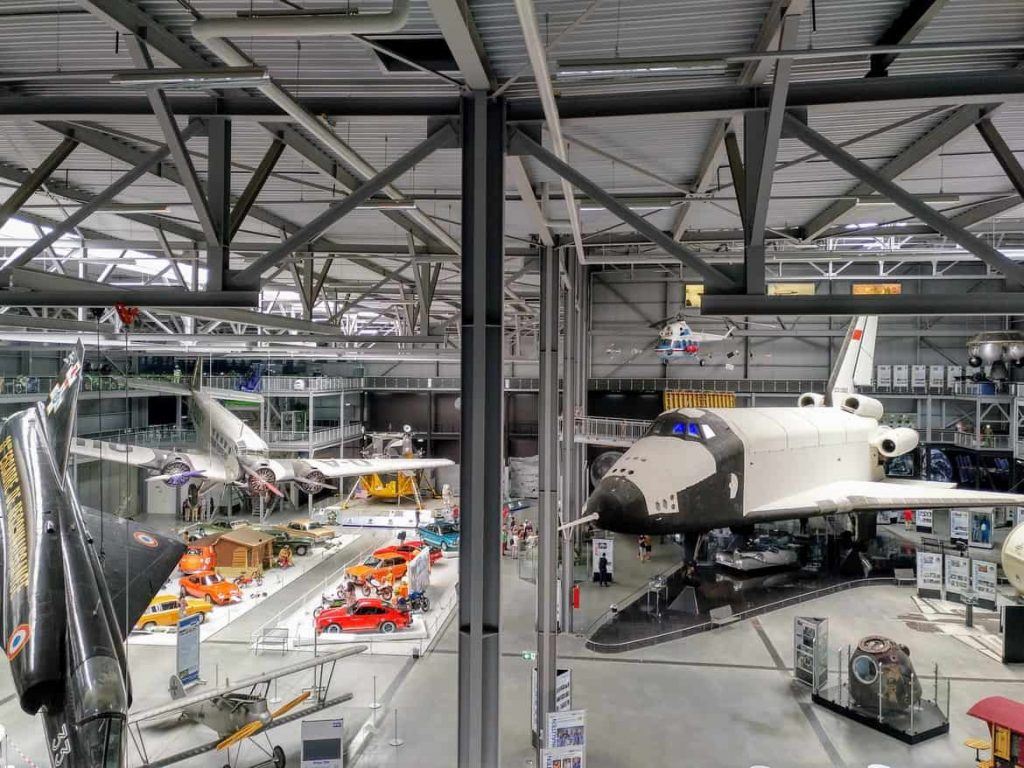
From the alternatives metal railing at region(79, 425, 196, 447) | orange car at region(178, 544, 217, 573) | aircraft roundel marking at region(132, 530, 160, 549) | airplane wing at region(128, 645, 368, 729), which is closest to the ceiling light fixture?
airplane wing at region(128, 645, 368, 729)

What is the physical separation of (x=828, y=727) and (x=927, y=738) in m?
1.59

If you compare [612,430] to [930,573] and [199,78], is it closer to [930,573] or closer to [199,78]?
[930,573]

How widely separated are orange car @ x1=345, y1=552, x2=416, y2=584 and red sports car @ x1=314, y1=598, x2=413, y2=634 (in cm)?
258

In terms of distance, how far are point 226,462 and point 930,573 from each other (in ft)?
71.4

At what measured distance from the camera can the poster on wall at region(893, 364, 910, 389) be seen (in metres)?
32.0

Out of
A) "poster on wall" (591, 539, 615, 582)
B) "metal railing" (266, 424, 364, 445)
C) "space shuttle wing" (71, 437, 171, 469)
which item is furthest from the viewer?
"metal railing" (266, 424, 364, 445)

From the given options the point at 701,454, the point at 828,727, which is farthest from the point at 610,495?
the point at 828,727

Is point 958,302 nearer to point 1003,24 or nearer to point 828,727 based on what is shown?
point 1003,24

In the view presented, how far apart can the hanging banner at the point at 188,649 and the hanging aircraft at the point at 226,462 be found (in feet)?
16.5

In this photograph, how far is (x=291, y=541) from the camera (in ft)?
82.6

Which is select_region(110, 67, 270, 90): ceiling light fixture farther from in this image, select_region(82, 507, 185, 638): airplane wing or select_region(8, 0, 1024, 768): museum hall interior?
select_region(82, 507, 185, 638): airplane wing

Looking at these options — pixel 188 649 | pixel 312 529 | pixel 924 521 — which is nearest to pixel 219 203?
pixel 188 649

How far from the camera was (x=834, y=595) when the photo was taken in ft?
66.1

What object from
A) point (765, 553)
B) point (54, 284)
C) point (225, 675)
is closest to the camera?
point (54, 284)
